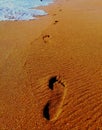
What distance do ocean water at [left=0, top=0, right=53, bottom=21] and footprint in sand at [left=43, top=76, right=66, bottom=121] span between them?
5.76 m

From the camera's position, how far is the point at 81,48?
21.0ft

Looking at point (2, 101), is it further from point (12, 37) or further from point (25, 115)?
point (12, 37)

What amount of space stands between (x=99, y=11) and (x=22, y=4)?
14.5ft

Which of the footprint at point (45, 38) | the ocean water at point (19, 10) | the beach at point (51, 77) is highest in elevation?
the beach at point (51, 77)

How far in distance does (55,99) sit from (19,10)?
7.96m

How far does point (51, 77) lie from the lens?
5.02 m

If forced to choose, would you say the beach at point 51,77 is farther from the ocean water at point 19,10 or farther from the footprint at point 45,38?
the ocean water at point 19,10

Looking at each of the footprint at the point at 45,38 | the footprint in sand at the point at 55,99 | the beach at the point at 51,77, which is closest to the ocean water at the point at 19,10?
the beach at the point at 51,77

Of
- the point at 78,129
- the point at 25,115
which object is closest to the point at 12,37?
the point at 25,115

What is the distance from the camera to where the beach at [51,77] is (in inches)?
151

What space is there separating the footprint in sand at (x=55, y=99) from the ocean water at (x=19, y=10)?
576cm

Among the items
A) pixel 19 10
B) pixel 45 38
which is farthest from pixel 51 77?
pixel 19 10

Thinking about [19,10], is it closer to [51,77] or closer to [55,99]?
[51,77]

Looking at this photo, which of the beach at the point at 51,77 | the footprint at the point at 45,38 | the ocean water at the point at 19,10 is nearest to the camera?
the beach at the point at 51,77
